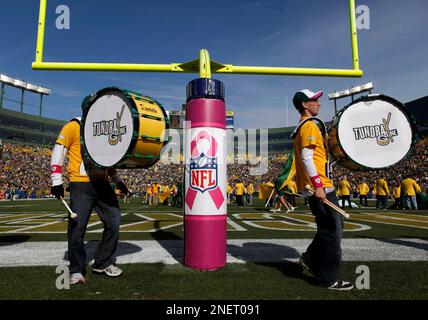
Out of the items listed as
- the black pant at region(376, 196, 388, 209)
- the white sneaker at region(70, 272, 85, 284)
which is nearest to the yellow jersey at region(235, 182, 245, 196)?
the black pant at region(376, 196, 388, 209)

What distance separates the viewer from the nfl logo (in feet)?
12.6

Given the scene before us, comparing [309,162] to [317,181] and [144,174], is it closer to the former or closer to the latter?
[317,181]

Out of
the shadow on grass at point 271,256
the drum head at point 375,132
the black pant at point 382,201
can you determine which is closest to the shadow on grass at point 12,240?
the shadow on grass at point 271,256

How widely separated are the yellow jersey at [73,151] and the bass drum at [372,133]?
287cm

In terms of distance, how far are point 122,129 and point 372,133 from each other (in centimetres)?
271

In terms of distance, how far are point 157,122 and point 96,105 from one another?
0.73 m

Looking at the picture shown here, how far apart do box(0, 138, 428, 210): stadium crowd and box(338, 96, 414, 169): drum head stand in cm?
2554

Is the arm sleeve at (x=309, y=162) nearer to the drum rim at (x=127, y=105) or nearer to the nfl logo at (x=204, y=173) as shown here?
the nfl logo at (x=204, y=173)

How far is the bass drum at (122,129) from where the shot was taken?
3094 millimetres
